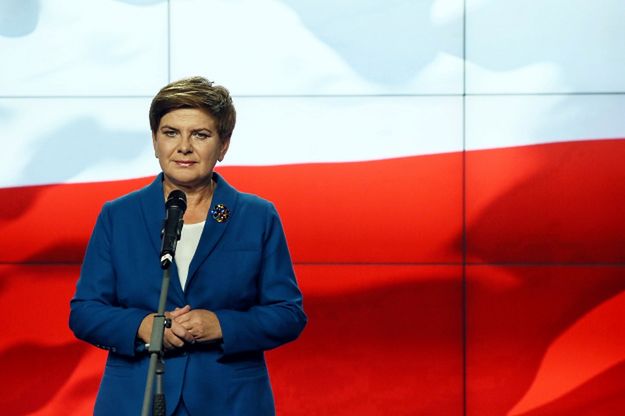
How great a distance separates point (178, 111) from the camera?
2328mm

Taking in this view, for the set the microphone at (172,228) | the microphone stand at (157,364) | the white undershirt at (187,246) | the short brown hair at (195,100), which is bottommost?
the microphone stand at (157,364)

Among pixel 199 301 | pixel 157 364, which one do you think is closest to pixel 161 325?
pixel 157 364

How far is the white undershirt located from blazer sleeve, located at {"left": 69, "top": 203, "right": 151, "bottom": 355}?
13 cm

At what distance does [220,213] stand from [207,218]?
1.3 inches

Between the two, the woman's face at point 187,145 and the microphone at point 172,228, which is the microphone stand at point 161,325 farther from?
the woman's face at point 187,145

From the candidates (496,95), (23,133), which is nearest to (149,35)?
(23,133)

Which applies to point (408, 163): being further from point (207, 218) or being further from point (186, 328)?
point (186, 328)

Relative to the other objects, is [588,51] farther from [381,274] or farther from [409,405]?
[409,405]

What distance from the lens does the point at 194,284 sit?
2252 mm

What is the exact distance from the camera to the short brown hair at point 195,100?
91.1 inches

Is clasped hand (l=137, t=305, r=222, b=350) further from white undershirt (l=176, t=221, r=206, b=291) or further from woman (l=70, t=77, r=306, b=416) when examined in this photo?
white undershirt (l=176, t=221, r=206, b=291)

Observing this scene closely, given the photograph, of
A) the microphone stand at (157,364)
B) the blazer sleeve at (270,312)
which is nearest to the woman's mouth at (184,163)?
the blazer sleeve at (270,312)

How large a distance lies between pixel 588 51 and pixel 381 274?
3.89ft

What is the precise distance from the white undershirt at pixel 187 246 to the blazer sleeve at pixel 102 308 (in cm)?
13
